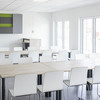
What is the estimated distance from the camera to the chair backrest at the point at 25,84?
127 inches

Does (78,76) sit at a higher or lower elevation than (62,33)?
lower

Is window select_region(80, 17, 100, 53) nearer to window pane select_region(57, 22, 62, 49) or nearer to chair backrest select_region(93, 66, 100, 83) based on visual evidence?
window pane select_region(57, 22, 62, 49)

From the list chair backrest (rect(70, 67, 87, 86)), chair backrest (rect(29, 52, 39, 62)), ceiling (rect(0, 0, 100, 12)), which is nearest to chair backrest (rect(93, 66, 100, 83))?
chair backrest (rect(70, 67, 87, 86))

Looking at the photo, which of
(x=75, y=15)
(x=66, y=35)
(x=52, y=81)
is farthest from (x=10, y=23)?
(x=52, y=81)

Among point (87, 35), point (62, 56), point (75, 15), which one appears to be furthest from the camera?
point (75, 15)

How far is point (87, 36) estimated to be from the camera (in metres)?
8.52

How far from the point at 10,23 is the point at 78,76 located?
23.3 feet

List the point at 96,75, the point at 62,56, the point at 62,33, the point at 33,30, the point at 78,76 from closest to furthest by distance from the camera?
1. the point at 78,76
2. the point at 96,75
3. the point at 62,56
4. the point at 62,33
5. the point at 33,30

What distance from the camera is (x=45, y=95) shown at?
470 cm

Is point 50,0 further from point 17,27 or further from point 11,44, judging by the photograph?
point 11,44

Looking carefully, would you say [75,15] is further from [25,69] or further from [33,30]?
[25,69]

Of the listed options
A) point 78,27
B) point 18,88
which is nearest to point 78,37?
point 78,27

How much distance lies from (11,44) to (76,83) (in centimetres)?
724

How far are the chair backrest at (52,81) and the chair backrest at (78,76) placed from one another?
13.7 inches
